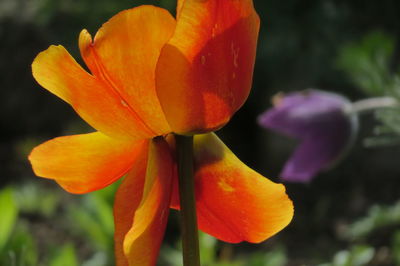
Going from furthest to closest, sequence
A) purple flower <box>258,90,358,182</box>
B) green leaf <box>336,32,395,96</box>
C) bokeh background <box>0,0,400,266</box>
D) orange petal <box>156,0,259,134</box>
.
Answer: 1. bokeh background <box>0,0,400,266</box>
2. green leaf <box>336,32,395,96</box>
3. purple flower <box>258,90,358,182</box>
4. orange petal <box>156,0,259,134</box>

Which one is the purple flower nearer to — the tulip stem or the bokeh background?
the bokeh background

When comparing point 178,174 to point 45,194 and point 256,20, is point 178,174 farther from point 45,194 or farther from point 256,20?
point 45,194

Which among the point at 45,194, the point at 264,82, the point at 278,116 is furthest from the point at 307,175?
the point at 264,82

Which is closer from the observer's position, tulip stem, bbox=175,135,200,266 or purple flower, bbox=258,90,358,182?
tulip stem, bbox=175,135,200,266

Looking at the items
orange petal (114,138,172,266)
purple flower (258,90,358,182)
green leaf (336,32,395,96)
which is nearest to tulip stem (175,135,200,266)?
orange petal (114,138,172,266)

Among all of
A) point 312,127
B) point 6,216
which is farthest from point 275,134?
point 6,216

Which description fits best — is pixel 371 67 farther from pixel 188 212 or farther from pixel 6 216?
pixel 188 212
